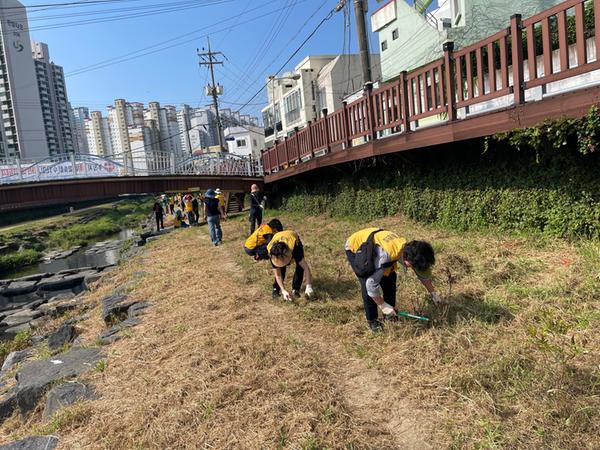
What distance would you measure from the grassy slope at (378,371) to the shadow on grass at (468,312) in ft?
0.07

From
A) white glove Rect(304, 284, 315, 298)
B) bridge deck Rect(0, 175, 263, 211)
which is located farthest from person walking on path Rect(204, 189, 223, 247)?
bridge deck Rect(0, 175, 263, 211)

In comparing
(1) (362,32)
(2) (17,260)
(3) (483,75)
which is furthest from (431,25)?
(2) (17,260)

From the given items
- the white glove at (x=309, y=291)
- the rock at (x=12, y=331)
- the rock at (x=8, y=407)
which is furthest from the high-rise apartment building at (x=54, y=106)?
the white glove at (x=309, y=291)

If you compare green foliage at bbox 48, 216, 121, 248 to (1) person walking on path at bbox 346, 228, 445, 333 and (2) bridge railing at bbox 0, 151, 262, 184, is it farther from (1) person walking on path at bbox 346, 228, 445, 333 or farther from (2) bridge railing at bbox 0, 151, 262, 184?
(1) person walking on path at bbox 346, 228, 445, 333

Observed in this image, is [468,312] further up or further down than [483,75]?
further down

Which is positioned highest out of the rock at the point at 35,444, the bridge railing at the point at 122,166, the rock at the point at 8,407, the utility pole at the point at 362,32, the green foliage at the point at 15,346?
the utility pole at the point at 362,32

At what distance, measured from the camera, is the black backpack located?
419 cm

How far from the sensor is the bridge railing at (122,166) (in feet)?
57.6

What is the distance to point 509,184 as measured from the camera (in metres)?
6.67

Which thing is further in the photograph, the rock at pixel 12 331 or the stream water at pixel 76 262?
the stream water at pixel 76 262

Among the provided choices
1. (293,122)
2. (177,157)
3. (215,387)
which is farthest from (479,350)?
(293,122)

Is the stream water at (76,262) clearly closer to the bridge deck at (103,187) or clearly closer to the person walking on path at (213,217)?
the bridge deck at (103,187)

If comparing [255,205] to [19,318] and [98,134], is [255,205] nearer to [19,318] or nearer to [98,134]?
[19,318]

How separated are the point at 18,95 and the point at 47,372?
242ft
